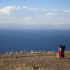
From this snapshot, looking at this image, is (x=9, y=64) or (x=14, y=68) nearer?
(x=14, y=68)

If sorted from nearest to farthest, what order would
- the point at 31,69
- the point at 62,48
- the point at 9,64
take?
the point at 31,69, the point at 9,64, the point at 62,48

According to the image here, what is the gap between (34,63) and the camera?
30.5 metres

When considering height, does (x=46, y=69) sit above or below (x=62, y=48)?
below

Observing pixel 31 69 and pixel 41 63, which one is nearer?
pixel 31 69

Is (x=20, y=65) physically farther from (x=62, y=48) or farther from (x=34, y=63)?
(x=62, y=48)

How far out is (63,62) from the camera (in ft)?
103

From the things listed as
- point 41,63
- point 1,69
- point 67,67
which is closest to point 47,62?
point 41,63

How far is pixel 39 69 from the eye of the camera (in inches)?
1092

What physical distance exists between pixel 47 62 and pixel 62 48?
3.36m

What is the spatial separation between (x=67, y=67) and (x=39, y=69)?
3.12m

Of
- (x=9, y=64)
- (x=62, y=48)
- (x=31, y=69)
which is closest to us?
(x=31, y=69)

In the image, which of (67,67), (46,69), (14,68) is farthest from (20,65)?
(67,67)

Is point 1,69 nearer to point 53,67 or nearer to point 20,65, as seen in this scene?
point 20,65

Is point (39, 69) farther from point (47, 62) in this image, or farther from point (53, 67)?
point (47, 62)
